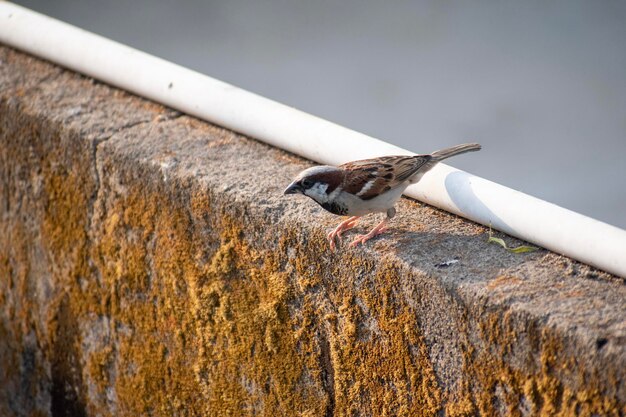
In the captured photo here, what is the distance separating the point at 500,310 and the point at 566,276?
11.2 inches

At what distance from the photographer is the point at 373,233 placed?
2.66 m

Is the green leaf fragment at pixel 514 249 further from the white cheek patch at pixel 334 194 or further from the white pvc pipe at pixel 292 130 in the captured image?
the white cheek patch at pixel 334 194

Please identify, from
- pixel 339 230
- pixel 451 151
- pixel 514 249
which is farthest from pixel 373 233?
pixel 451 151

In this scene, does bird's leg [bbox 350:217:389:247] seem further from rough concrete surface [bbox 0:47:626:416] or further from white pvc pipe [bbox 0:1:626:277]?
white pvc pipe [bbox 0:1:626:277]

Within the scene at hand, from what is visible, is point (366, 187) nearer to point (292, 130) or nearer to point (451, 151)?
point (451, 151)

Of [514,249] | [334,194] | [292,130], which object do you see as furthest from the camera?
[292,130]

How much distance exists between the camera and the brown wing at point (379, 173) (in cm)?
279

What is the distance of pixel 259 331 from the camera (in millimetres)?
2766

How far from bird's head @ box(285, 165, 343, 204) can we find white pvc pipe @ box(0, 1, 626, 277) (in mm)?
301

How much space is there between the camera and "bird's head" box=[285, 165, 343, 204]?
2754 millimetres

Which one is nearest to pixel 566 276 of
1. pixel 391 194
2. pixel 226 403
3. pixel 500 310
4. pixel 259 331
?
pixel 500 310

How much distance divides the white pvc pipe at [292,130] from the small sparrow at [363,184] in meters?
0.08

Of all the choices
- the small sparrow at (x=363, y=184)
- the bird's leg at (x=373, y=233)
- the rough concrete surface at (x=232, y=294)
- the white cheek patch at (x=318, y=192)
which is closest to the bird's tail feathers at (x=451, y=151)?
the small sparrow at (x=363, y=184)

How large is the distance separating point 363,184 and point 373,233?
222mm
